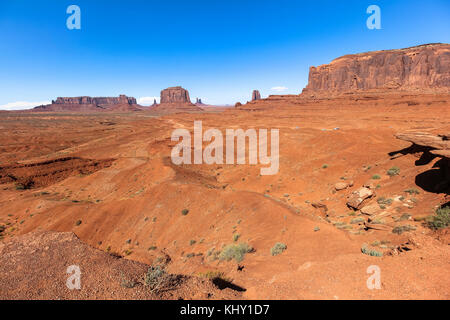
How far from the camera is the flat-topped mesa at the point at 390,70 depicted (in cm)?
6925

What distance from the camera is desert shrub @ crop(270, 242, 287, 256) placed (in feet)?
25.0

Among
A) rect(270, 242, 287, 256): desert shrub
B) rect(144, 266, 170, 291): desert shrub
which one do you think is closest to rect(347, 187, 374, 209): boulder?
rect(270, 242, 287, 256): desert shrub

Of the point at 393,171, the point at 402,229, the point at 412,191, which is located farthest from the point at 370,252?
the point at 393,171

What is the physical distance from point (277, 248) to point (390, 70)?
336 ft

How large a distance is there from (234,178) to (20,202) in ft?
64.7

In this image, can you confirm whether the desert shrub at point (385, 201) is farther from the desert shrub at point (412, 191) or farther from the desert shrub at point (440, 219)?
the desert shrub at point (440, 219)

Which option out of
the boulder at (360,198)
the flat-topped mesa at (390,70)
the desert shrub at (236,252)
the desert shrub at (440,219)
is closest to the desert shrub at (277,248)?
the desert shrub at (236,252)

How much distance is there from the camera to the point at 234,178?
22.7m

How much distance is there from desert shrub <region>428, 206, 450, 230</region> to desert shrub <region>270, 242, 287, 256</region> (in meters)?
5.04

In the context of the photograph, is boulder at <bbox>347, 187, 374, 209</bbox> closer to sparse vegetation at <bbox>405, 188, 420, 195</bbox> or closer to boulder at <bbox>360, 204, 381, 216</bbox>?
boulder at <bbox>360, 204, 381, 216</bbox>

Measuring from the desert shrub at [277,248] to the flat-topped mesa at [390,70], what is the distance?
9086 centimetres

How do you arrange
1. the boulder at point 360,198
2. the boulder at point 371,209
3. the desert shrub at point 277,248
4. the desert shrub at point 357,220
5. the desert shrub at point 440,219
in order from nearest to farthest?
the desert shrub at point 440,219 < the desert shrub at point 277,248 < the desert shrub at point 357,220 < the boulder at point 371,209 < the boulder at point 360,198
